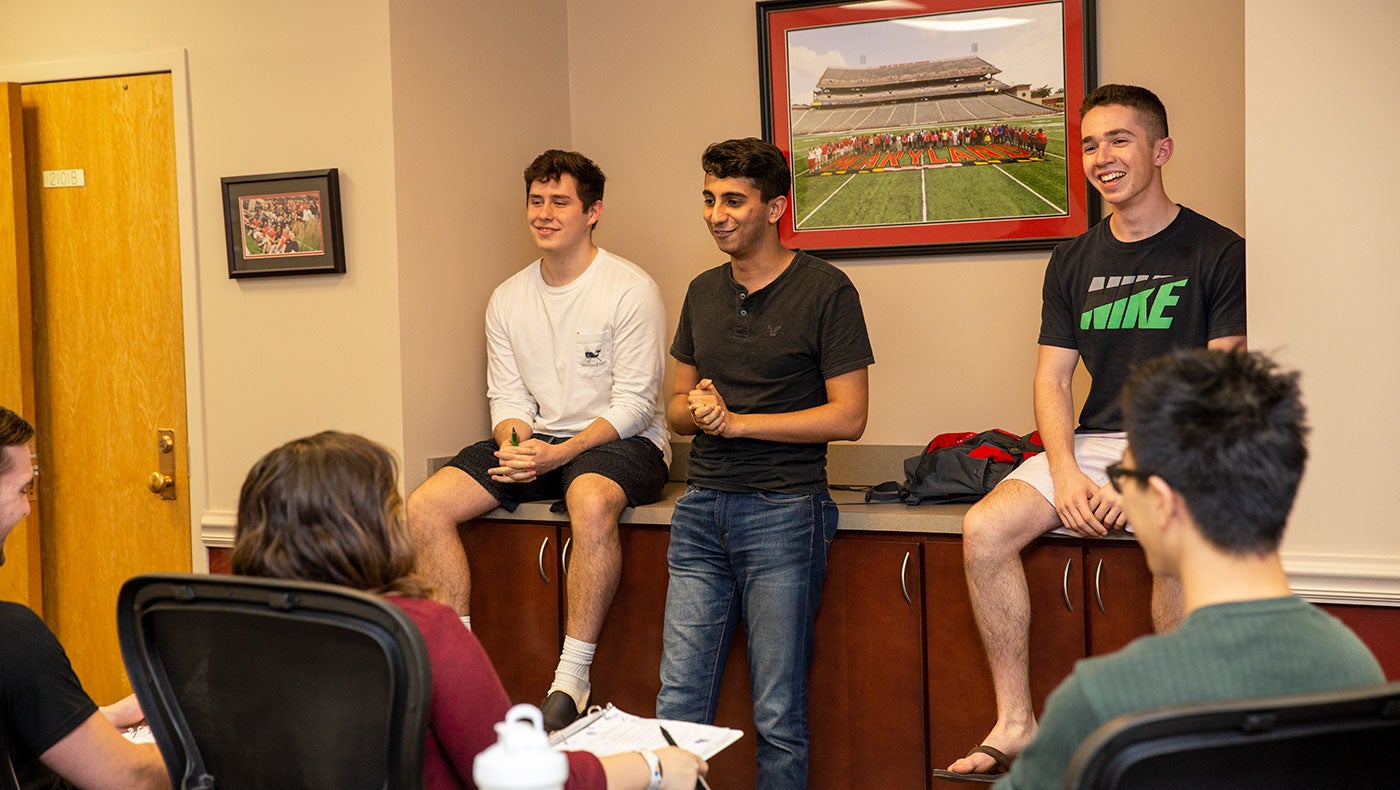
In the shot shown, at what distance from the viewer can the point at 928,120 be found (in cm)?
395

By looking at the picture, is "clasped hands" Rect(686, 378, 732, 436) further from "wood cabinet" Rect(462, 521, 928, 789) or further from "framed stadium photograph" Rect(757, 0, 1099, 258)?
"framed stadium photograph" Rect(757, 0, 1099, 258)

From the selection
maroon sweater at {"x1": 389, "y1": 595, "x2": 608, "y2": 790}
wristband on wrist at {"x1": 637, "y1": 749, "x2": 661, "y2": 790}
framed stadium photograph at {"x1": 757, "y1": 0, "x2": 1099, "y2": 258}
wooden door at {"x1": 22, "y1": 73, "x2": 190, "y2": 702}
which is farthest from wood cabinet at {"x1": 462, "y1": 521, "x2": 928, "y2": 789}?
maroon sweater at {"x1": 389, "y1": 595, "x2": 608, "y2": 790}

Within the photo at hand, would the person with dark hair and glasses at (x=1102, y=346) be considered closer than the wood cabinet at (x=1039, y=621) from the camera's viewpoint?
Yes

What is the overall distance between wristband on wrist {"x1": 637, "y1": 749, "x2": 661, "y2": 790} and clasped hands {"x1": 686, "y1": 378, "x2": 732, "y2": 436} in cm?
141

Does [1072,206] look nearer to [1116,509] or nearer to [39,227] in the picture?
[1116,509]

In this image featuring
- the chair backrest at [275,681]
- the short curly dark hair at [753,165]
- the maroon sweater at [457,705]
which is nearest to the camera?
the chair backrest at [275,681]

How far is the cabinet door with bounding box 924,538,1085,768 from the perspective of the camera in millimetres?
3160

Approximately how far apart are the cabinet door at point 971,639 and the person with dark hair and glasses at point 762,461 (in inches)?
12.1

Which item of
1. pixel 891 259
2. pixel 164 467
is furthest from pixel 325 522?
pixel 891 259

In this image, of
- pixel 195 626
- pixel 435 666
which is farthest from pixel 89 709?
pixel 435 666

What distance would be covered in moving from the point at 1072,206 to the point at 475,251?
1.78 metres

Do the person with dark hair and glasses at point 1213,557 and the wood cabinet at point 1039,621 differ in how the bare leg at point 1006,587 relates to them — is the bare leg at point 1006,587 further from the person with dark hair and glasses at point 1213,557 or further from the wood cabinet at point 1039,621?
the person with dark hair and glasses at point 1213,557

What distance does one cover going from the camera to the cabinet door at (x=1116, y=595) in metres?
3.08

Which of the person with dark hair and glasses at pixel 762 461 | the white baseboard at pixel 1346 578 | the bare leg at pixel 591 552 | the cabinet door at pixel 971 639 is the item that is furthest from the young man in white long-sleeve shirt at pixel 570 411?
the white baseboard at pixel 1346 578
